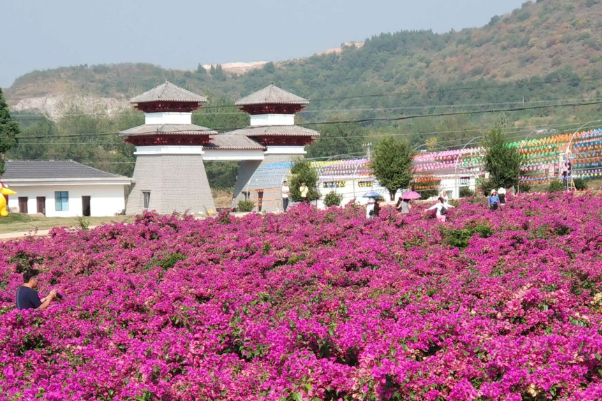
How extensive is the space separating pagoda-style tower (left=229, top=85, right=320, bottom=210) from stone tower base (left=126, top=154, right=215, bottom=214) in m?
3.23

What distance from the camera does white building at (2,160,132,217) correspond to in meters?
48.5

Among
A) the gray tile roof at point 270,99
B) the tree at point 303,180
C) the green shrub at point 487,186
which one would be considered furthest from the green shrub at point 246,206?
the green shrub at point 487,186

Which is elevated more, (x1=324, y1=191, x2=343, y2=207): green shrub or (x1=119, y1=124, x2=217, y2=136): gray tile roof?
(x1=119, y1=124, x2=217, y2=136): gray tile roof

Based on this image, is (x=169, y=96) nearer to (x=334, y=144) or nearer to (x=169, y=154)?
(x=169, y=154)

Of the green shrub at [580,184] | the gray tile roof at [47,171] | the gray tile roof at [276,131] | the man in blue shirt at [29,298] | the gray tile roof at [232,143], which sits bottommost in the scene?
the green shrub at [580,184]

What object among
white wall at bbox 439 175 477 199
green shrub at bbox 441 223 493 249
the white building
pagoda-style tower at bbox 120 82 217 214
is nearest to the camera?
green shrub at bbox 441 223 493 249

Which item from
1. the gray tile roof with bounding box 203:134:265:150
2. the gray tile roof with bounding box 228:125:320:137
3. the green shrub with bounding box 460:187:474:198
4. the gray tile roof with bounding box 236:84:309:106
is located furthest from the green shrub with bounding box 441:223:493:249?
the gray tile roof with bounding box 236:84:309:106

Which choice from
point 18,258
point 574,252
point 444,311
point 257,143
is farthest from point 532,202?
point 257,143

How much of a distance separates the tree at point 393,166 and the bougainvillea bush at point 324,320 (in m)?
24.5

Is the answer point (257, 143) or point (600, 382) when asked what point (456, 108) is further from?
point (600, 382)

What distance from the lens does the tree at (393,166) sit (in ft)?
139

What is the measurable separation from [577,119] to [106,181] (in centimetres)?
7044

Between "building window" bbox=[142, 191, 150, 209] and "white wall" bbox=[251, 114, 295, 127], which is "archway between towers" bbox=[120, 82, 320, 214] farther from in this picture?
"white wall" bbox=[251, 114, 295, 127]

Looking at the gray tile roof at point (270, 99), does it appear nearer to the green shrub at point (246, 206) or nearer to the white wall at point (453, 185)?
the green shrub at point (246, 206)
